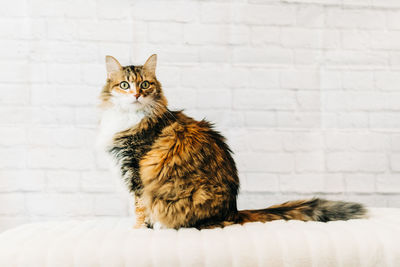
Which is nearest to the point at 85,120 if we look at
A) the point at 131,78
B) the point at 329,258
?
the point at 131,78

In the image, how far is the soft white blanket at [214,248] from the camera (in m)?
0.76

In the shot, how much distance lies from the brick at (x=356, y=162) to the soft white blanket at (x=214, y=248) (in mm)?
530

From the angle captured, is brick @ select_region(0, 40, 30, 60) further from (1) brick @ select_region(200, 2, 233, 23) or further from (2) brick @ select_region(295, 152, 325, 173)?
(2) brick @ select_region(295, 152, 325, 173)

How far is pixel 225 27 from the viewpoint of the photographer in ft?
4.44

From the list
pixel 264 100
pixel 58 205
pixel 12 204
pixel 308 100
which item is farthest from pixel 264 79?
pixel 12 204

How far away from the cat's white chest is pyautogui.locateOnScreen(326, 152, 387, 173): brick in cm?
86

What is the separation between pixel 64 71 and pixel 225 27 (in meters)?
0.69

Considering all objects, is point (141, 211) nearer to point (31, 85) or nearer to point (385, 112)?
point (31, 85)

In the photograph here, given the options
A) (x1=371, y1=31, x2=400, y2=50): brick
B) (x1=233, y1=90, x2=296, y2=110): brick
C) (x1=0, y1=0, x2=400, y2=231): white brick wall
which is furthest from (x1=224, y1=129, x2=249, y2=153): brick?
(x1=371, y1=31, x2=400, y2=50): brick

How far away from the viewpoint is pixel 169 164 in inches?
36.6

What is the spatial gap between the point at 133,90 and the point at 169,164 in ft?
0.85

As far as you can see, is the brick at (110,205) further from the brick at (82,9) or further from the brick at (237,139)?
the brick at (82,9)

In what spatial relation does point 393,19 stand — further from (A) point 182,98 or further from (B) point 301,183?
(A) point 182,98

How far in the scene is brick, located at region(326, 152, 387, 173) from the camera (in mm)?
1384
